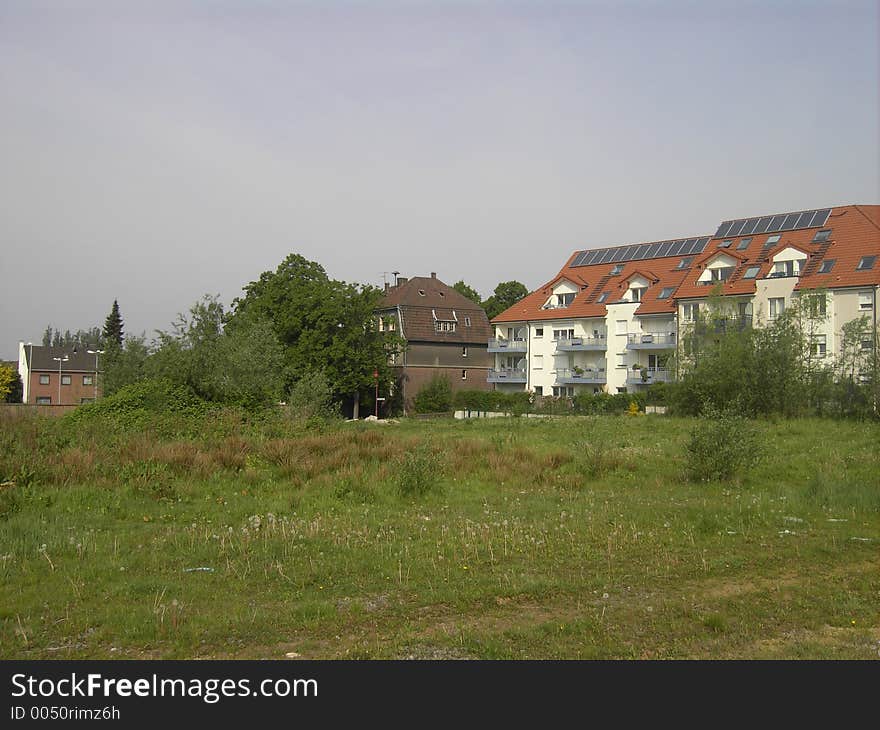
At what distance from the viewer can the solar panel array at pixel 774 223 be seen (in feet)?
200

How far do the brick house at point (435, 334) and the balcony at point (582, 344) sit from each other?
1262cm

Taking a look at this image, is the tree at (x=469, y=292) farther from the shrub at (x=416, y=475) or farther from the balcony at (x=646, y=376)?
the shrub at (x=416, y=475)

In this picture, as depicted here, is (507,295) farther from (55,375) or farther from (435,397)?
(55,375)

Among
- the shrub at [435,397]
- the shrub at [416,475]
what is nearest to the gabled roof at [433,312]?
the shrub at [435,397]

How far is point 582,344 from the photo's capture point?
68.9 meters

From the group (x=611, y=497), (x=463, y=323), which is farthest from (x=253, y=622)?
(x=463, y=323)

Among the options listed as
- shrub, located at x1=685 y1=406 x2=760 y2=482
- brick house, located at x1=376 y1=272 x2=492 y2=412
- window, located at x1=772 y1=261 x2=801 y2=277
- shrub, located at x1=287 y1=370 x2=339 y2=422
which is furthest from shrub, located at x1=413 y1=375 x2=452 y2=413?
shrub, located at x1=685 y1=406 x2=760 y2=482

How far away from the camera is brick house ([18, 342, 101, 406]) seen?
101 meters

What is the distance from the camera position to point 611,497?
1681 centimetres

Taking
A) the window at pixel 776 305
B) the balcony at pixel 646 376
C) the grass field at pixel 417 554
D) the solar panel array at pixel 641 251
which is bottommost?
the grass field at pixel 417 554

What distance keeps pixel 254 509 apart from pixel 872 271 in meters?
50.2

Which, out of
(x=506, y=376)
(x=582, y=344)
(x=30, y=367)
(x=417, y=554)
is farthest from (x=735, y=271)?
(x=30, y=367)

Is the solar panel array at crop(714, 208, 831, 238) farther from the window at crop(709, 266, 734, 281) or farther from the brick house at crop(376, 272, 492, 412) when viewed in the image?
the brick house at crop(376, 272, 492, 412)
